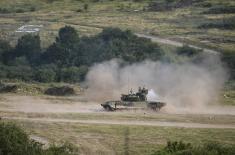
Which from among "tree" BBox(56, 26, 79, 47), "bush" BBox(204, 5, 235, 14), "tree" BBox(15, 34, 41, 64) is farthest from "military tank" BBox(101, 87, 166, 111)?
"bush" BBox(204, 5, 235, 14)

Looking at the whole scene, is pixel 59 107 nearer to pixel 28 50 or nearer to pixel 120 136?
pixel 120 136

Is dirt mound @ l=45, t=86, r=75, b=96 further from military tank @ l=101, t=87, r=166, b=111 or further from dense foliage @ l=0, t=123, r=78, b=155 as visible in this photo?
dense foliage @ l=0, t=123, r=78, b=155

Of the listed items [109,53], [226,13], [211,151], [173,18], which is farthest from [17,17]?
[211,151]

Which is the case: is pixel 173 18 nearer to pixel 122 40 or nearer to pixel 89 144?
pixel 122 40

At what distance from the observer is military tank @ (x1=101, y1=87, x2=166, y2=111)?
195ft

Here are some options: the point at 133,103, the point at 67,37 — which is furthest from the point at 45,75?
the point at 133,103

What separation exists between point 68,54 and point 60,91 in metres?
18.9

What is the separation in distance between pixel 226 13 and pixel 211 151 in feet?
321

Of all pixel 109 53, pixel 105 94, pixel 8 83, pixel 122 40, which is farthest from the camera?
pixel 122 40

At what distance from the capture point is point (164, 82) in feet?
230

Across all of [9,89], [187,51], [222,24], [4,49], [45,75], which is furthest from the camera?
[222,24]

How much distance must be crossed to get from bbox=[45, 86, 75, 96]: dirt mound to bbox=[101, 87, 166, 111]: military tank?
9.08 m

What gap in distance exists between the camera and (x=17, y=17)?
127625 millimetres

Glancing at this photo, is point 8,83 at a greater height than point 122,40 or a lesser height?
lesser
